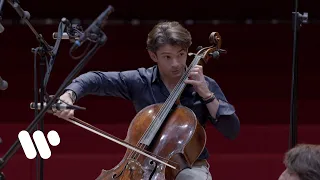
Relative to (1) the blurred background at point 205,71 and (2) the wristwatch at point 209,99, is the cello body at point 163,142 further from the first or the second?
(1) the blurred background at point 205,71

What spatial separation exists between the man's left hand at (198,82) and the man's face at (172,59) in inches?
4.2

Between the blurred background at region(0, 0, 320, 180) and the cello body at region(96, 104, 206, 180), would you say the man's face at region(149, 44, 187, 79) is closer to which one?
the cello body at region(96, 104, 206, 180)

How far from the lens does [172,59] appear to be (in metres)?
2.72

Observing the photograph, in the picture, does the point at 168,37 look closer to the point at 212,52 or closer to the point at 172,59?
the point at 172,59

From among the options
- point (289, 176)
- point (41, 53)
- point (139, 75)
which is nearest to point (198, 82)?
point (139, 75)

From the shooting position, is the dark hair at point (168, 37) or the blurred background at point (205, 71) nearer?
the dark hair at point (168, 37)

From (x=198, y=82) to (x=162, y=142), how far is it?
0.30 m

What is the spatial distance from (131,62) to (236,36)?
740 millimetres

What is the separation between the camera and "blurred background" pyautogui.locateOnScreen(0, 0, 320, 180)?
3.88 m

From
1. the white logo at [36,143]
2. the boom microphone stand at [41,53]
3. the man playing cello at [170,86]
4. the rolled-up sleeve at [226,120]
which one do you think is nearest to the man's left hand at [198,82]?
the man playing cello at [170,86]

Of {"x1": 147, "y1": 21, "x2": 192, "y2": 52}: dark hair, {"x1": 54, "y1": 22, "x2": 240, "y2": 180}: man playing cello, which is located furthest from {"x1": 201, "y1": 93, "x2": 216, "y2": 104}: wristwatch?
{"x1": 147, "y1": 21, "x2": 192, "y2": 52}: dark hair

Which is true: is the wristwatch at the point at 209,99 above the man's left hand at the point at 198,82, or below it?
below

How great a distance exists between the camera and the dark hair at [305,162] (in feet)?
5.86

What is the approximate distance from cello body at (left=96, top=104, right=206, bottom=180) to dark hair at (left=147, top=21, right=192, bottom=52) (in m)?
0.29
